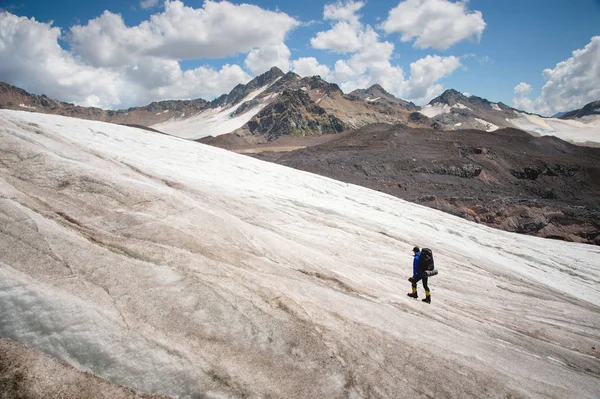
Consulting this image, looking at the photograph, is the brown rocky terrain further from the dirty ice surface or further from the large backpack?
the large backpack

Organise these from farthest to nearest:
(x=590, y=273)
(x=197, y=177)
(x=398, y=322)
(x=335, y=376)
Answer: (x=590, y=273) → (x=197, y=177) → (x=398, y=322) → (x=335, y=376)

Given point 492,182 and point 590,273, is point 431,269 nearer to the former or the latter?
point 590,273

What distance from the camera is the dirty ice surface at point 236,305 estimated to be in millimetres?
6055

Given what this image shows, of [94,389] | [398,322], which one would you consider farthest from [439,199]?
[94,389]

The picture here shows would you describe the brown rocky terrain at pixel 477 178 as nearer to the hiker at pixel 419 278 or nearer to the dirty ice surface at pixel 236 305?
the dirty ice surface at pixel 236 305

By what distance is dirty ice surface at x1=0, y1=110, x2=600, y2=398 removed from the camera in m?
6.05

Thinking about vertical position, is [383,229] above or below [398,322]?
above

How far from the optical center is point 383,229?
19750 mm

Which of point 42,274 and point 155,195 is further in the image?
point 155,195

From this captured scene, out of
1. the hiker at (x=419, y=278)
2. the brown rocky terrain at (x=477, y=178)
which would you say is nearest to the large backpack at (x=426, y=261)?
the hiker at (x=419, y=278)

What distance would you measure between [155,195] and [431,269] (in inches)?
400

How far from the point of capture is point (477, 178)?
54.8 meters

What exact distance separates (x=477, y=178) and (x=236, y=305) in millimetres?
56946

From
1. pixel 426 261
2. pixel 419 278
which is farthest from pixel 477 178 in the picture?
pixel 419 278
